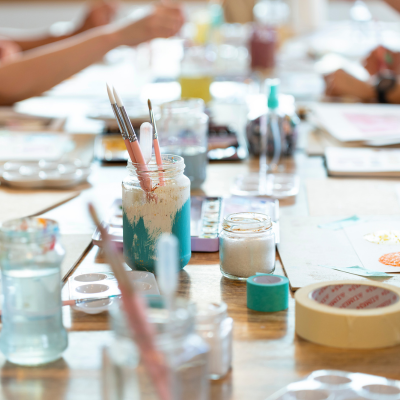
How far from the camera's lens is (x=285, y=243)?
788 millimetres

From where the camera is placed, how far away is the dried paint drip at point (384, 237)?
776 mm

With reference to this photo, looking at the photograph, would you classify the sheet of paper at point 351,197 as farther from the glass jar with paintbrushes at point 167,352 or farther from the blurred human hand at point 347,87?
the blurred human hand at point 347,87

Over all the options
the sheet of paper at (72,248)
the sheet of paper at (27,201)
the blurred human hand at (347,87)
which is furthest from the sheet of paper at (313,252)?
the blurred human hand at (347,87)

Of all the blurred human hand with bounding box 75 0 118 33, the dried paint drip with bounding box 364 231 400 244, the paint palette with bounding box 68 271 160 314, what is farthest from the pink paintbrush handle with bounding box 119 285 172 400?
the blurred human hand with bounding box 75 0 118 33

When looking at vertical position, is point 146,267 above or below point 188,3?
below

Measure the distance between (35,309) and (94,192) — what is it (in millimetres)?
580

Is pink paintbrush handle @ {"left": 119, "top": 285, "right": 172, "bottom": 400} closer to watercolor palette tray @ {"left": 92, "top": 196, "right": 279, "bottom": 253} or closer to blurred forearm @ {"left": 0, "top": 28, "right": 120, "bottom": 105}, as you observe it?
watercolor palette tray @ {"left": 92, "top": 196, "right": 279, "bottom": 253}

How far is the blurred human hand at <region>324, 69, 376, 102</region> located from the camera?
1791 millimetres

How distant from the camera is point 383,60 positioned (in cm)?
201

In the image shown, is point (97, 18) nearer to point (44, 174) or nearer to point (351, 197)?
point (44, 174)

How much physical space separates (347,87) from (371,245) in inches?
45.6

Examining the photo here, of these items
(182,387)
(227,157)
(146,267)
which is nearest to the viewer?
(182,387)

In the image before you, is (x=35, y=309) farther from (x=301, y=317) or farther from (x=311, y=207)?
(x=311, y=207)

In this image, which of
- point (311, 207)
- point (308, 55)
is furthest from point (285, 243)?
point (308, 55)
